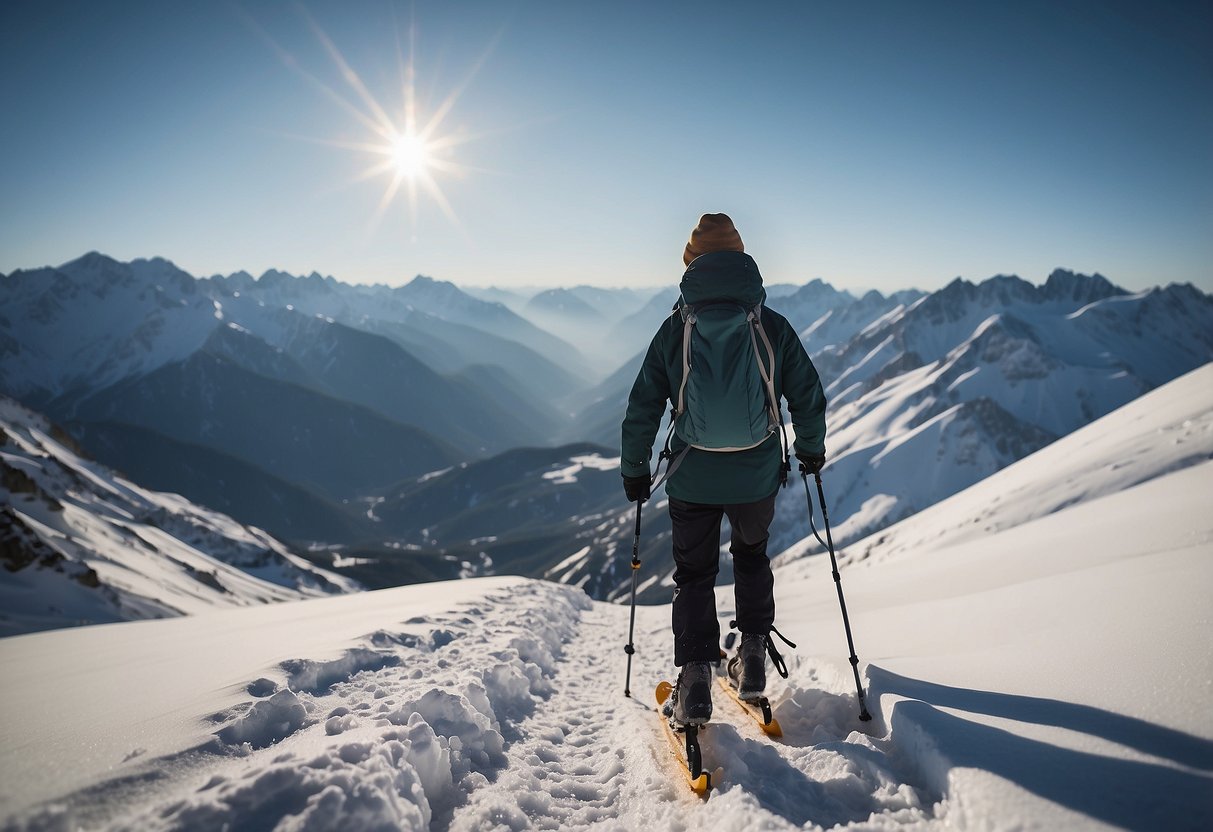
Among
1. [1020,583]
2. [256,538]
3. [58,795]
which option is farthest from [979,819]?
[256,538]

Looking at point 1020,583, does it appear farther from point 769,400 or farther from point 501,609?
point 501,609

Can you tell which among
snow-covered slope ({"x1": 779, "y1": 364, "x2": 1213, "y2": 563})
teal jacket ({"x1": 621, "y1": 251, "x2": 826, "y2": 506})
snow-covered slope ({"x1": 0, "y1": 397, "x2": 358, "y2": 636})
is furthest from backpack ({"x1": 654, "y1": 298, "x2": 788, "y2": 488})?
snow-covered slope ({"x1": 0, "y1": 397, "x2": 358, "y2": 636})

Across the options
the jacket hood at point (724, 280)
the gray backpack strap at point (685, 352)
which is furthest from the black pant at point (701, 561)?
the jacket hood at point (724, 280)

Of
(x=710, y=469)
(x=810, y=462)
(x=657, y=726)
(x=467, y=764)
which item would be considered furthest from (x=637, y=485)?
(x=467, y=764)

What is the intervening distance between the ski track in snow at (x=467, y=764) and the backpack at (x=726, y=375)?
249cm

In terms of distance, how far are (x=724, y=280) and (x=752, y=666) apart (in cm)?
369

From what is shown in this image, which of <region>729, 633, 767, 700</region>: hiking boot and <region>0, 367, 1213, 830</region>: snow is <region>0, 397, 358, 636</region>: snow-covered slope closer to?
<region>0, 367, 1213, 830</region>: snow

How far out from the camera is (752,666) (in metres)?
5.45

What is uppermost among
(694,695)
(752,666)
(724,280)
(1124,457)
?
(1124,457)

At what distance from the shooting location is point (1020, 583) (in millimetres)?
7105

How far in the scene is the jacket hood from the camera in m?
4.82

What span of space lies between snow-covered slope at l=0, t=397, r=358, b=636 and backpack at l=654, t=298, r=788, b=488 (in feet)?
102

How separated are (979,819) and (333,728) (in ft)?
14.3

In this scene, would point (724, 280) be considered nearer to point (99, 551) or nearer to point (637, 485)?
point (637, 485)
